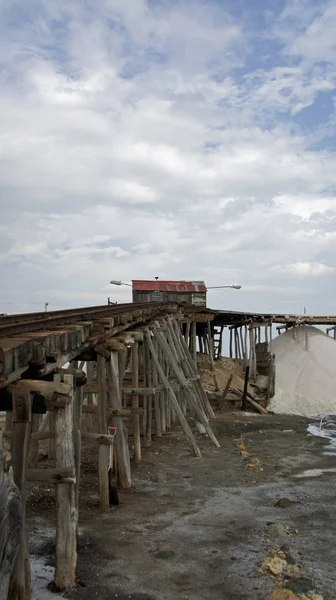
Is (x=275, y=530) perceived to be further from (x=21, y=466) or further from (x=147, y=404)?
(x=147, y=404)

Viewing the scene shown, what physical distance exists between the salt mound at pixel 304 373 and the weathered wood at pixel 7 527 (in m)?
18.9

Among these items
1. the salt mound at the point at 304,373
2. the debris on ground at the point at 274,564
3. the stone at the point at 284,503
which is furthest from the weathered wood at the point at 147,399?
the salt mound at the point at 304,373

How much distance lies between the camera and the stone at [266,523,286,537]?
6.66 meters

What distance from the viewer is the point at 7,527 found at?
8.11 feet

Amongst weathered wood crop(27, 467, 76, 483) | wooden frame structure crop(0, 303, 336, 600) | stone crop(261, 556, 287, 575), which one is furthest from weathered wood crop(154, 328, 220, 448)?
weathered wood crop(27, 467, 76, 483)

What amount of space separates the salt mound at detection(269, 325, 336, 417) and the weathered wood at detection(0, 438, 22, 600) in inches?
742

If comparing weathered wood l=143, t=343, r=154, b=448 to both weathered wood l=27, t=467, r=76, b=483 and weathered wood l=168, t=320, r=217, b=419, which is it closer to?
weathered wood l=168, t=320, r=217, b=419

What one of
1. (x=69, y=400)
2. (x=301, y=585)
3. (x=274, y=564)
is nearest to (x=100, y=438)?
(x=69, y=400)

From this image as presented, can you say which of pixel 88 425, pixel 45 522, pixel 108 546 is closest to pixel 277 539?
pixel 108 546

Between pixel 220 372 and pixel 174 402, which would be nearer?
pixel 174 402

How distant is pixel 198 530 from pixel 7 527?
192 inches

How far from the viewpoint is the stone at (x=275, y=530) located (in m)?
6.66

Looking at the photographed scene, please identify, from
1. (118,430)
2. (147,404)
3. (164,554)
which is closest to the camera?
(164,554)

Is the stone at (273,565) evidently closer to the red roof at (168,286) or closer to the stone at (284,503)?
the stone at (284,503)
